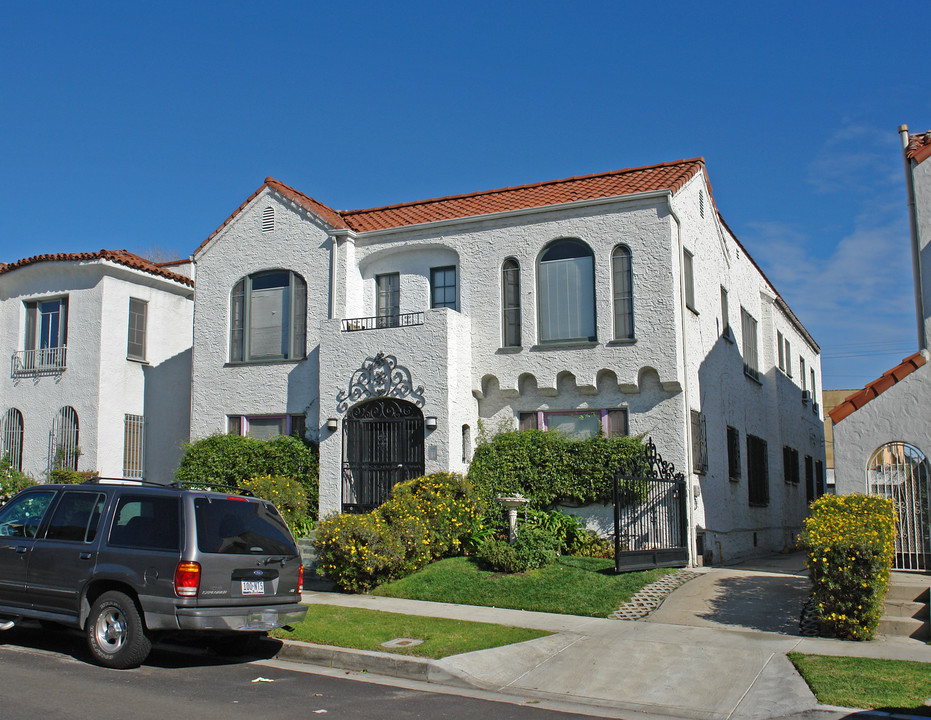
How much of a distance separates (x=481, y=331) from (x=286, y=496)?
A: 500 centimetres

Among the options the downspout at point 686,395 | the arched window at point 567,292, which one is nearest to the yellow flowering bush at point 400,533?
the arched window at point 567,292

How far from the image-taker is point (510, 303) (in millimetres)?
17672

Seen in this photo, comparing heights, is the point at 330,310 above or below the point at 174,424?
above

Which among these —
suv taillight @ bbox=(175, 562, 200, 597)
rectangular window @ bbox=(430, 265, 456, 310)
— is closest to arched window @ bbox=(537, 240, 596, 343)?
rectangular window @ bbox=(430, 265, 456, 310)

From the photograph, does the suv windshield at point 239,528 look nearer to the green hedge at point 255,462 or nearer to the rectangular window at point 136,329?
the green hedge at point 255,462

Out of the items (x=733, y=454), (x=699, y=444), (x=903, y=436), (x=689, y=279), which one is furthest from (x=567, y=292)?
(x=903, y=436)

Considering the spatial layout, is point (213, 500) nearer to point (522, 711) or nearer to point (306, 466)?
point (522, 711)

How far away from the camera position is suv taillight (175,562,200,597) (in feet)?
26.9

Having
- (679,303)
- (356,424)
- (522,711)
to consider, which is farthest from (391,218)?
(522,711)

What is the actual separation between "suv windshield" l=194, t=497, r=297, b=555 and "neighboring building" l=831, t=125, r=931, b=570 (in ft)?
27.2

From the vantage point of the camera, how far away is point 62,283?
845 inches

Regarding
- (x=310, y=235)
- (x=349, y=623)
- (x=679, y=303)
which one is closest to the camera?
(x=349, y=623)

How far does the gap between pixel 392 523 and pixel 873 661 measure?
7615 mm

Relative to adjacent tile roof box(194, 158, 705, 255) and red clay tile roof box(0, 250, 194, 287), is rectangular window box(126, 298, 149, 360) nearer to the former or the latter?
red clay tile roof box(0, 250, 194, 287)
